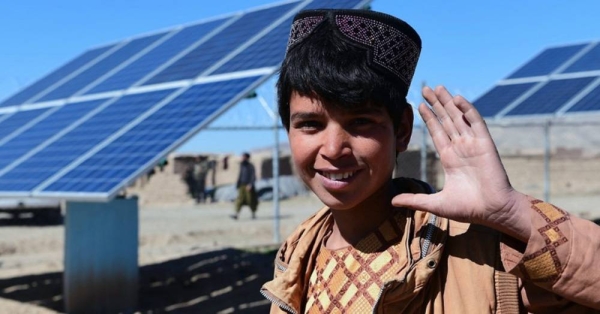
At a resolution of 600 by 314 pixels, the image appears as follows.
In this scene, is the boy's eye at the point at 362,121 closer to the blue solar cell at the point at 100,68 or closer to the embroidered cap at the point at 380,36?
the embroidered cap at the point at 380,36

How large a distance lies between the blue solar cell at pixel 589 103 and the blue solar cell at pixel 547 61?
2415 mm

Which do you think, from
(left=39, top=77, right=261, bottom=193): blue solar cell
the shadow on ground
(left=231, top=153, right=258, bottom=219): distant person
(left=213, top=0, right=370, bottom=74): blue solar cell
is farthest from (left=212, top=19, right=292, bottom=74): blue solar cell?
(left=231, top=153, right=258, bottom=219): distant person

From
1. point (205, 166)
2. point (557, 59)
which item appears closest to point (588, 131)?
point (205, 166)

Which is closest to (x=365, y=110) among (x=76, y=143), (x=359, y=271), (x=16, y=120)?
(x=359, y=271)

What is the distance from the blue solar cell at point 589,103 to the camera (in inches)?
446

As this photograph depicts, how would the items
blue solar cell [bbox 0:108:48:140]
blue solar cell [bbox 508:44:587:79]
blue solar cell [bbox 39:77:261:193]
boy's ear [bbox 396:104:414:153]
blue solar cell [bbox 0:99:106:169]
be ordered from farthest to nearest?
1. blue solar cell [bbox 508:44:587:79]
2. blue solar cell [bbox 0:108:48:140]
3. blue solar cell [bbox 0:99:106:169]
4. blue solar cell [bbox 39:77:261:193]
5. boy's ear [bbox 396:104:414:153]

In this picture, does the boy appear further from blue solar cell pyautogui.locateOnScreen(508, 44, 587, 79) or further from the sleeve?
blue solar cell pyautogui.locateOnScreen(508, 44, 587, 79)

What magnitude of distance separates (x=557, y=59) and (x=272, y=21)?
321 inches

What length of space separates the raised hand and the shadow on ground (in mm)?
5491

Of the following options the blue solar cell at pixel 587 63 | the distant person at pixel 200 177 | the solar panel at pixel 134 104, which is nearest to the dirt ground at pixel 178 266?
the solar panel at pixel 134 104

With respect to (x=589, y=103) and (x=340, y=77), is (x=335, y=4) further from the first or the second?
(x=340, y=77)

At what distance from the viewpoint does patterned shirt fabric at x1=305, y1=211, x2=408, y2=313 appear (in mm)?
1653

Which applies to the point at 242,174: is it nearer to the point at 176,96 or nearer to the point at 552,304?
the point at 176,96

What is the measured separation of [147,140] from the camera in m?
6.42
